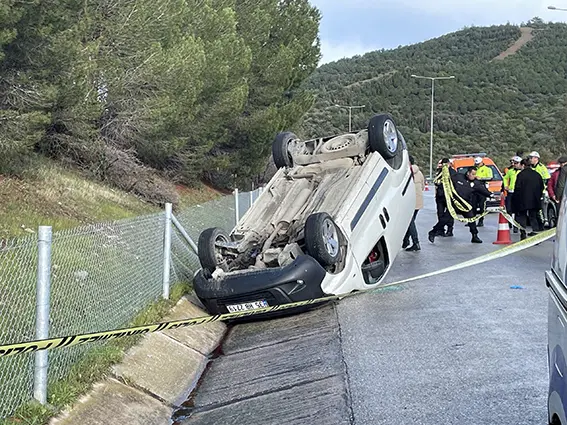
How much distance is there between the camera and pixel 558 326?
2684 millimetres

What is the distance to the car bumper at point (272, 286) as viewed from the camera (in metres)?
7.29

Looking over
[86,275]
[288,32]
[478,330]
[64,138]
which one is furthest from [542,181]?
[288,32]

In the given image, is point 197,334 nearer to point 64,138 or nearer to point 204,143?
point 64,138

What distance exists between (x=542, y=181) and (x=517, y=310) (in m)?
6.96

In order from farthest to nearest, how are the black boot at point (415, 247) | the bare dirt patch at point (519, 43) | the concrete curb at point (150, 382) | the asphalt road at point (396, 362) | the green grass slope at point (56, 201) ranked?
the bare dirt patch at point (519, 43) → the black boot at point (415, 247) → the green grass slope at point (56, 201) → the concrete curb at point (150, 382) → the asphalt road at point (396, 362)

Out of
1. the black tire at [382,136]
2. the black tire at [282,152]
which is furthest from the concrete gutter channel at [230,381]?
the black tire at [282,152]

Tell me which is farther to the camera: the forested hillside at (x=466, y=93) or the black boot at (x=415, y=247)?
the forested hillside at (x=466, y=93)

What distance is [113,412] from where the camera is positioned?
16.1 feet

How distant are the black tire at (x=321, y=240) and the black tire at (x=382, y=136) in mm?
1709

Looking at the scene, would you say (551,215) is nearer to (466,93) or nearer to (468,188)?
(468,188)

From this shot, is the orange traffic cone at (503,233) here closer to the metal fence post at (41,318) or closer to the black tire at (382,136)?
the black tire at (382,136)

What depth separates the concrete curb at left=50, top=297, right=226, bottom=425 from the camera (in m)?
4.83

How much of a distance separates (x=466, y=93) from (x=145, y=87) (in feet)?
204

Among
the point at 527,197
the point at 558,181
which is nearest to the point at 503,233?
the point at 527,197
